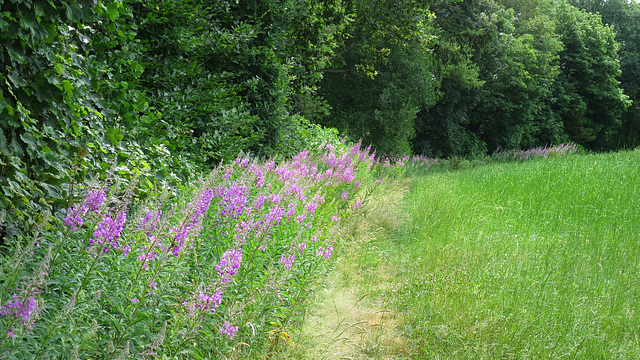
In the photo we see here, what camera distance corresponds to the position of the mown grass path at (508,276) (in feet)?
10.5

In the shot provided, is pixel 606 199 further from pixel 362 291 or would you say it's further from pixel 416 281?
pixel 362 291

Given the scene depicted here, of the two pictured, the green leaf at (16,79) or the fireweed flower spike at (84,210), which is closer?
the fireweed flower spike at (84,210)

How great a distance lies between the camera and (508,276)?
422cm

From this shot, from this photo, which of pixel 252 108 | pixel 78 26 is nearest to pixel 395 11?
pixel 252 108

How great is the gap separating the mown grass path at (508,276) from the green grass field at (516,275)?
12 millimetres

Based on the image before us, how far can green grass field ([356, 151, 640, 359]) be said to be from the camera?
3195 millimetres

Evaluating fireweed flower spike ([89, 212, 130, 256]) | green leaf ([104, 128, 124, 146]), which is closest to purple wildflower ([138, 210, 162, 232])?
fireweed flower spike ([89, 212, 130, 256])

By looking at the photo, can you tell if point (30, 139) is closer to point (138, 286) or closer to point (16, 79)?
point (16, 79)

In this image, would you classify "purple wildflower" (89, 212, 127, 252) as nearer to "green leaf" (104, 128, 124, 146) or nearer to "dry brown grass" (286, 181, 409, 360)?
"green leaf" (104, 128, 124, 146)

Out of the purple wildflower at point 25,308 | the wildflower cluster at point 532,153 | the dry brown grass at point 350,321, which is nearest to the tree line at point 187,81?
the purple wildflower at point 25,308

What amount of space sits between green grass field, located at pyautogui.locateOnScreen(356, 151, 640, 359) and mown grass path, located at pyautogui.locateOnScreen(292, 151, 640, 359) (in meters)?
0.01

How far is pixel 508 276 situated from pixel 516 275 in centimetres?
9

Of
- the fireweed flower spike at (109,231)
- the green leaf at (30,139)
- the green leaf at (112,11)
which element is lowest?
the fireweed flower spike at (109,231)

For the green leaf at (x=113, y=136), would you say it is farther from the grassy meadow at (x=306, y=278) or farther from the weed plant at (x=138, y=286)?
the weed plant at (x=138, y=286)
